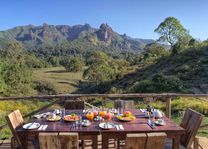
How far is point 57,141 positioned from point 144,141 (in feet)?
2.98

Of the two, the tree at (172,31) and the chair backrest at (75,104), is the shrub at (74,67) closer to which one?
the tree at (172,31)

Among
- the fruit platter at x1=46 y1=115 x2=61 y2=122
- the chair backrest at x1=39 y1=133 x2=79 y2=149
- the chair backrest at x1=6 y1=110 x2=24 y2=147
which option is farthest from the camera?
the fruit platter at x1=46 y1=115 x2=61 y2=122

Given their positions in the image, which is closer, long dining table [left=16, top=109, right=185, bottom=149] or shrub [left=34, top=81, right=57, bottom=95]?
long dining table [left=16, top=109, right=185, bottom=149]

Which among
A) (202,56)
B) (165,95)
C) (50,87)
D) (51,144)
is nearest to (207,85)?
(202,56)

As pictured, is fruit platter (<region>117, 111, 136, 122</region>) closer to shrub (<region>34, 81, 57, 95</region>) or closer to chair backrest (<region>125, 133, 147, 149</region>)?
chair backrest (<region>125, 133, 147, 149</region>)

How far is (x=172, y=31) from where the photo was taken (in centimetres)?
3634

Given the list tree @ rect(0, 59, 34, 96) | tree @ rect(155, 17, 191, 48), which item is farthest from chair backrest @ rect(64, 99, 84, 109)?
tree @ rect(155, 17, 191, 48)

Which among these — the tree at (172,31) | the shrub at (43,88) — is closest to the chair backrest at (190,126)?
the tree at (172,31)

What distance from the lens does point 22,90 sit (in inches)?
1273

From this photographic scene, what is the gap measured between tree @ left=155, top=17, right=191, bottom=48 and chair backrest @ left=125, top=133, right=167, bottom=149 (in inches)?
1300

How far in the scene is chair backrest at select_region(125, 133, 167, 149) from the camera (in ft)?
10.4

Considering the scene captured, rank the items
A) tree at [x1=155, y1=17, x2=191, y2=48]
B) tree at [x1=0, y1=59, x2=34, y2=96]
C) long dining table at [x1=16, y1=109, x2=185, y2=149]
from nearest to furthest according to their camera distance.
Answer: long dining table at [x1=16, y1=109, x2=185, y2=149] < tree at [x1=0, y1=59, x2=34, y2=96] < tree at [x1=155, y1=17, x2=191, y2=48]

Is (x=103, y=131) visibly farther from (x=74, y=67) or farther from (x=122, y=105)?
(x=74, y=67)

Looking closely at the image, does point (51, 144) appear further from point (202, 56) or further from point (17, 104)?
point (202, 56)
